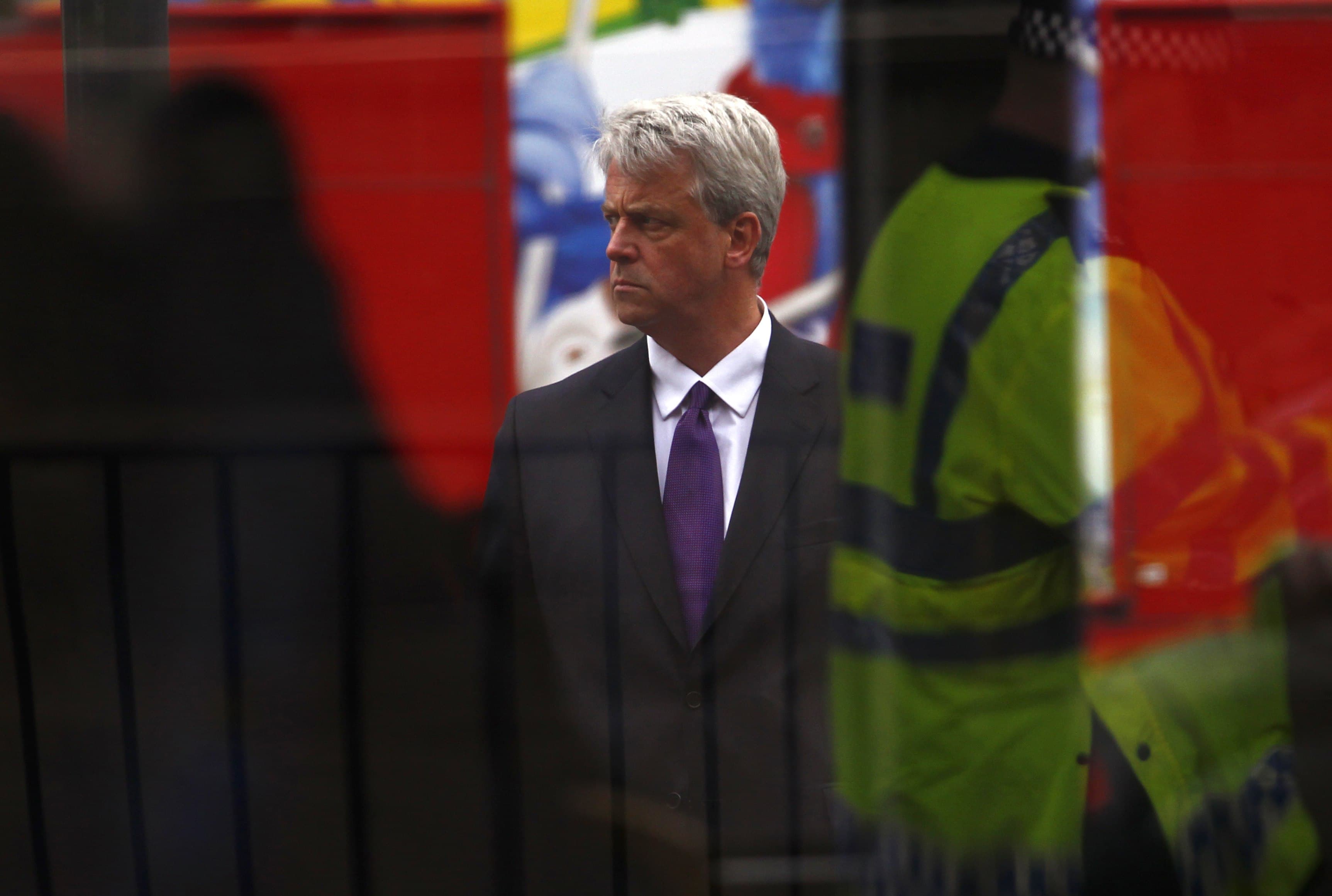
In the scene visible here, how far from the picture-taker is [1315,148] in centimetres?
144

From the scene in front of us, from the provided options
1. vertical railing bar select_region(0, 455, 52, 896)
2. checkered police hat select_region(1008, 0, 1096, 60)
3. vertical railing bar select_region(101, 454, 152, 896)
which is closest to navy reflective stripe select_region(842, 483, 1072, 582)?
checkered police hat select_region(1008, 0, 1096, 60)

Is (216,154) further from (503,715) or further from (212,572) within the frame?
(503,715)

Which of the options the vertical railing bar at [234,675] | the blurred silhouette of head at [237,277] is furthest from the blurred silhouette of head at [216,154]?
the vertical railing bar at [234,675]

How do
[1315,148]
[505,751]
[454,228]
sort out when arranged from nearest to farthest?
[1315,148] → [454,228] → [505,751]

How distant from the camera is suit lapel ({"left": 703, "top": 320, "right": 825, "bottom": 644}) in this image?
1560 millimetres

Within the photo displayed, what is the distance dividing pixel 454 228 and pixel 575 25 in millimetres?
396

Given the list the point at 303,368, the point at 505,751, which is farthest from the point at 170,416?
the point at 505,751

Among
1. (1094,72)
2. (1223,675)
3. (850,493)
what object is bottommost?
(1223,675)

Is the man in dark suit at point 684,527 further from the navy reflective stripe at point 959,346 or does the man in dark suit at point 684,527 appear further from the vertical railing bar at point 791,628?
the navy reflective stripe at point 959,346

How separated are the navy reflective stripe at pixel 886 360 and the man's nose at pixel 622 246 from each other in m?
0.30

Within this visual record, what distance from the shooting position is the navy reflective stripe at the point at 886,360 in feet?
4.84

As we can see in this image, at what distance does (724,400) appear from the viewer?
5.24ft

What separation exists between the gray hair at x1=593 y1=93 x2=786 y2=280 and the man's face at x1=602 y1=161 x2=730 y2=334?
0.01 metres

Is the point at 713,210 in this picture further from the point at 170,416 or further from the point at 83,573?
the point at 83,573
